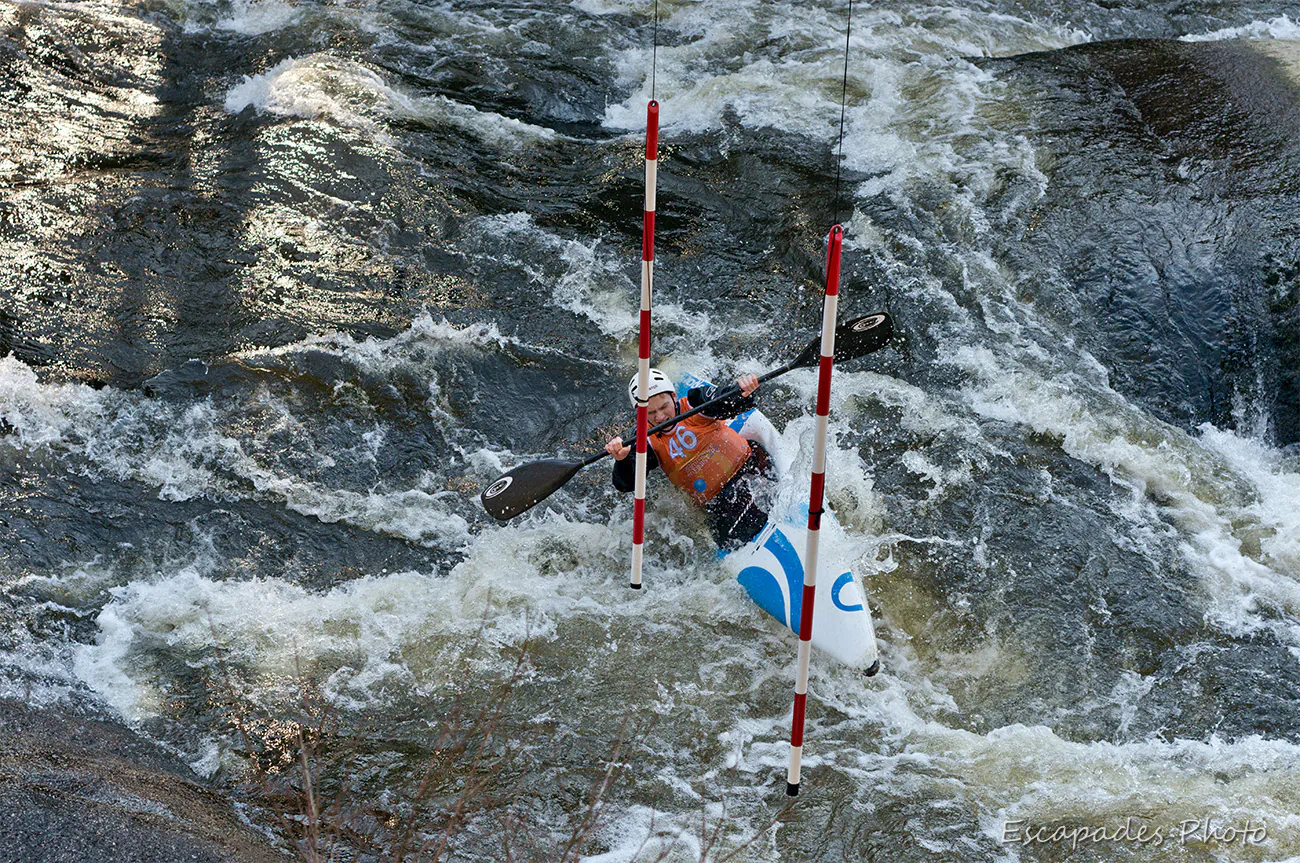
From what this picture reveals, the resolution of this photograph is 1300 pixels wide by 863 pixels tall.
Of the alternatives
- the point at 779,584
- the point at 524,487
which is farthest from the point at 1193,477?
the point at 524,487

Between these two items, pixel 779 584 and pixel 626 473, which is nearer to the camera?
pixel 779 584

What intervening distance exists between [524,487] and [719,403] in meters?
0.97

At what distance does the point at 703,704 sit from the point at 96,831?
2175mm

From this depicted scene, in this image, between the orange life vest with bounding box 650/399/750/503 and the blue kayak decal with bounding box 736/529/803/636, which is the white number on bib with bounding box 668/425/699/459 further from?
the blue kayak decal with bounding box 736/529/803/636

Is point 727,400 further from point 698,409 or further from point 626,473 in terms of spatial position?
point 626,473

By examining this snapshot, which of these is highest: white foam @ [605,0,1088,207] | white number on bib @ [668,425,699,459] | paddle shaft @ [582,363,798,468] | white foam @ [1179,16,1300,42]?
white foam @ [1179,16,1300,42]

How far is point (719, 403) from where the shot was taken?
200 inches

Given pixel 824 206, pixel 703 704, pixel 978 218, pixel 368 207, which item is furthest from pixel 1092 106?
pixel 703 704

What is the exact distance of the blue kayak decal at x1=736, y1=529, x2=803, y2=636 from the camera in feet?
15.5

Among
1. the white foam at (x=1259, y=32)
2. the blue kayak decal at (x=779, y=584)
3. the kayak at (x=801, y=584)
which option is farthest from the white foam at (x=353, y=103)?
the white foam at (x=1259, y=32)

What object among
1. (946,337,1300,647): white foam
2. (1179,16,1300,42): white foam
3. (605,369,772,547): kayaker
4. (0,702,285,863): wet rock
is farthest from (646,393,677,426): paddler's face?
(1179,16,1300,42): white foam

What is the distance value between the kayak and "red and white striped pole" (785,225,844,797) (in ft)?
2.22

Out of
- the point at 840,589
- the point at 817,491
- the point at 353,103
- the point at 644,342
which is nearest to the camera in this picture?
the point at 817,491

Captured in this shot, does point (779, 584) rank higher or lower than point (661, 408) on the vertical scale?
lower
